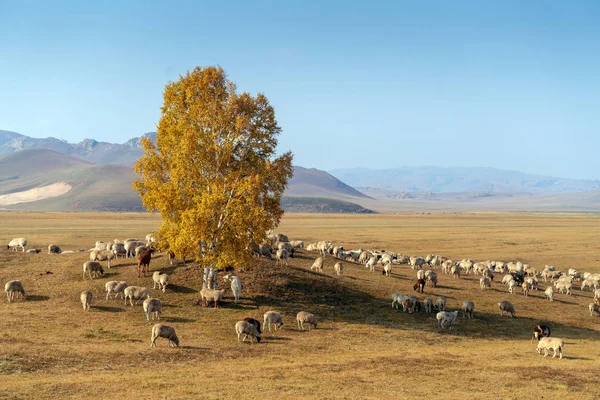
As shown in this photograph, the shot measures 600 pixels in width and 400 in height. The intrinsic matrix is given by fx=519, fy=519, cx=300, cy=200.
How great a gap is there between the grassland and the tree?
4.56 metres

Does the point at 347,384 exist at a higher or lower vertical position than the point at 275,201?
lower

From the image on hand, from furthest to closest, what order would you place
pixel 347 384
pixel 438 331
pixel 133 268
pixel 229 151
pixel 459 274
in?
pixel 459 274 → pixel 133 268 → pixel 229 151 → pixel 438 331 → pixel 347 384

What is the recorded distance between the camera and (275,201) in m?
35.9

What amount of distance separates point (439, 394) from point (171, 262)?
26934 millimetres

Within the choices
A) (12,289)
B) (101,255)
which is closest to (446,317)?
(101,255)

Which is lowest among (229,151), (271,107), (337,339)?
(337,339)

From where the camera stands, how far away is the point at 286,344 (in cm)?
2667

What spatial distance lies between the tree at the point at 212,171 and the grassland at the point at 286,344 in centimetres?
456

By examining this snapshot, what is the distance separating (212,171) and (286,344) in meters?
14.1

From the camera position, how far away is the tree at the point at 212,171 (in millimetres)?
33125

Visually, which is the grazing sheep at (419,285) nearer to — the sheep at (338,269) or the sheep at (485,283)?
the sheep at (338,269)

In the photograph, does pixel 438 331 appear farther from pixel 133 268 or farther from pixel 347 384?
pixel 133 268

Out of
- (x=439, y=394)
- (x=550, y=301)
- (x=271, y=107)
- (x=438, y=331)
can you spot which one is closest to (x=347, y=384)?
(x=439, y=394)

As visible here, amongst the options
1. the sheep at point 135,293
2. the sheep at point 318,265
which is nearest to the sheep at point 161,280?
the sheep at point 135,293
